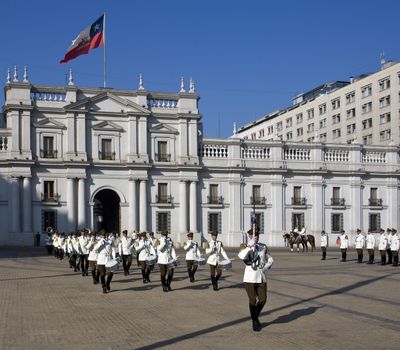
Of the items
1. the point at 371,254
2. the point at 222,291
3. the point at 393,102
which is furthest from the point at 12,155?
the point at 393,102

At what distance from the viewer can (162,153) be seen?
177ft

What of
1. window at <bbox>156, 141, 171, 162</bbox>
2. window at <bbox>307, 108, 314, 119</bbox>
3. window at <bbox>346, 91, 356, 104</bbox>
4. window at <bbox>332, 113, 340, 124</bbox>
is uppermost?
window at <bbox>346, 91, 356, 104</bbox>

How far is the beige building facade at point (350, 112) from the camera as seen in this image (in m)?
76.5

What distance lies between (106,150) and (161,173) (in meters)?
4.99

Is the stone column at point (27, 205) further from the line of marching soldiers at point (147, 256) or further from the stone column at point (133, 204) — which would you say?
the line of marching soldiers at point (147, 256)

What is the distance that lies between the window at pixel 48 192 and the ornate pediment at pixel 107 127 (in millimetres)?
5825

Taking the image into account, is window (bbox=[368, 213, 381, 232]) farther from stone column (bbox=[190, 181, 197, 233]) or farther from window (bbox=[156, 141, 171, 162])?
window (bbox=[156, 141, 171, 162])

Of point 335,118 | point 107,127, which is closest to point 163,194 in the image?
point 107,127

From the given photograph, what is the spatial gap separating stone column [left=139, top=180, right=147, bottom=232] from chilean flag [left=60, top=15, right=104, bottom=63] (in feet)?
39.2

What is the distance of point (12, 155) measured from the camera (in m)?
49.8

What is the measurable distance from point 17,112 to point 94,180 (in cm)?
813

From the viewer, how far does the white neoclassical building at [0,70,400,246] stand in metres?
50.5

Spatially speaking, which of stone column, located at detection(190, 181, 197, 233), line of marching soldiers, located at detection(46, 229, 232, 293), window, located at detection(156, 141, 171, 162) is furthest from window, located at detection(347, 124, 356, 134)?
line of marching soldiers, located at detection(46, 229, 232, 293)

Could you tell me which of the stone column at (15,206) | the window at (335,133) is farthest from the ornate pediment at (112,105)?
the window at (335,133)
